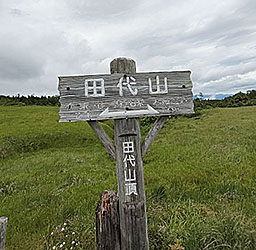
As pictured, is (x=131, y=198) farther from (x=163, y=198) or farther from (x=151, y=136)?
(x=163, y=198)

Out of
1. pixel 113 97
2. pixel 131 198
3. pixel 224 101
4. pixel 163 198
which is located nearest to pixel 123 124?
pixel 113 97

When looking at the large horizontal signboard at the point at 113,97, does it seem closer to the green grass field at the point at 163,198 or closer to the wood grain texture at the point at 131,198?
the wood grain texture at the point at 131,198

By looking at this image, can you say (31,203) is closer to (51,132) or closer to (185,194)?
(185,194)

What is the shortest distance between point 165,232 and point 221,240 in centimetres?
84

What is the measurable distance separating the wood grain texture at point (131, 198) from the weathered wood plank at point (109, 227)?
0.41 ft

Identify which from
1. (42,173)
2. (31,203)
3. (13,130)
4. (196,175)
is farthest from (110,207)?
(13,130)

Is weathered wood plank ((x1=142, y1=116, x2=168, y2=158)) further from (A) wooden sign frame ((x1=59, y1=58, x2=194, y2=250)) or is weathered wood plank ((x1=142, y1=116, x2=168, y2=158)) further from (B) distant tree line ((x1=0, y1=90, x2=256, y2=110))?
(B) distant tree line ((x1=0, y1=90, x2=256, y2=110))

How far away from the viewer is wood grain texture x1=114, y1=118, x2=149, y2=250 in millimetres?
3318

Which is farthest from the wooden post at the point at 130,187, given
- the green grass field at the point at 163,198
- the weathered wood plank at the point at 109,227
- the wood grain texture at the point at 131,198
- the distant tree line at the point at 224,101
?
the distant tree line at the point at 224,101

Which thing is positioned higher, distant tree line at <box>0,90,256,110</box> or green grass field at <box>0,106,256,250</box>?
distant tree line at <box>0,90,256,110</box>

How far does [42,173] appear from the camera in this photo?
9.27m

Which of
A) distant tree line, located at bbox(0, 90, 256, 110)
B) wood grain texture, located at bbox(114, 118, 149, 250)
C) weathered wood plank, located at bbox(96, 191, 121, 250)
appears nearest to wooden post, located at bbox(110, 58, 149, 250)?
wood grain texture, located at bbox(114, 118, 149, 250)

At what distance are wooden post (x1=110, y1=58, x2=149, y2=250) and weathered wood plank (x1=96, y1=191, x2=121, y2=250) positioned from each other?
0.12 m

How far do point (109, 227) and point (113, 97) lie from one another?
1.81 m
